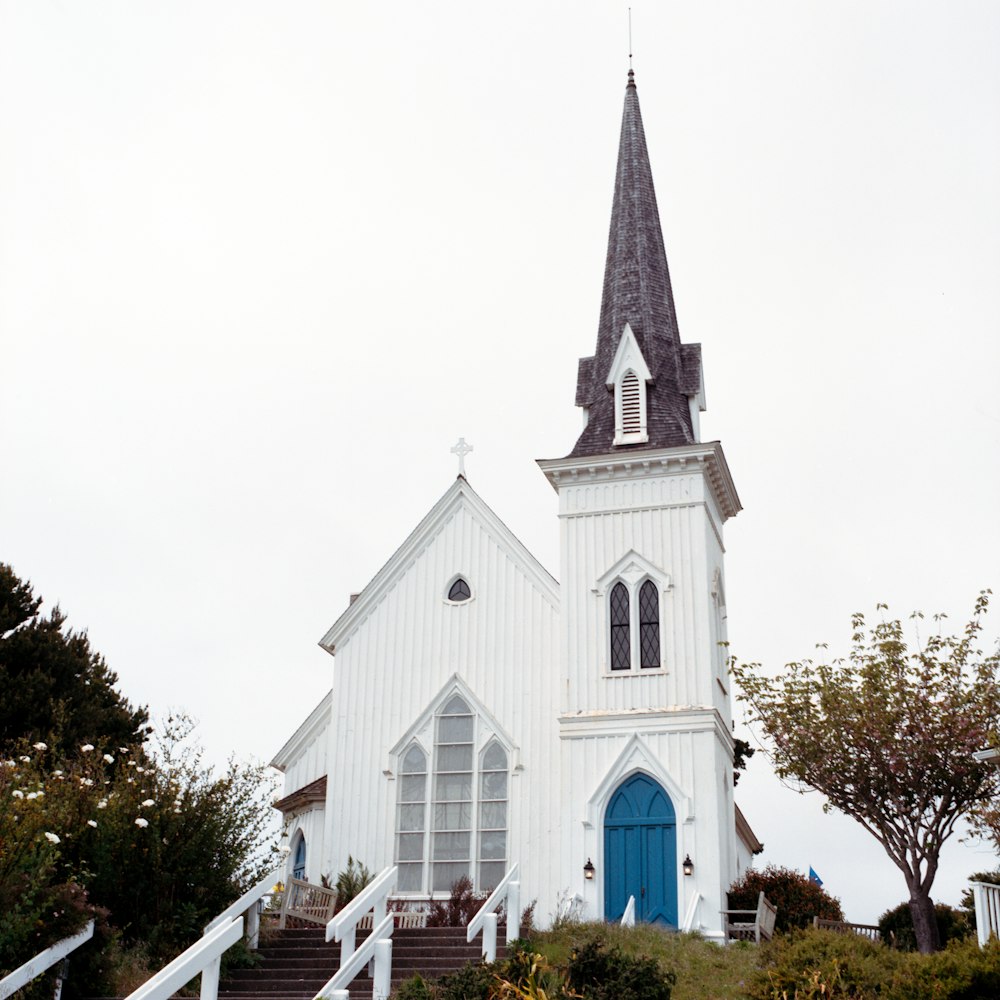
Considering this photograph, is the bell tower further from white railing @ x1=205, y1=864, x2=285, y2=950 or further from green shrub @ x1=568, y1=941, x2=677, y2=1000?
green shrub @ x1=568, y1=941, x2=677, y2=1000

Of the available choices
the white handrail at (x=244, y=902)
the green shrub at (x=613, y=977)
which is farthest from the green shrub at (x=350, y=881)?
the green shrub at (x=613, y=977)

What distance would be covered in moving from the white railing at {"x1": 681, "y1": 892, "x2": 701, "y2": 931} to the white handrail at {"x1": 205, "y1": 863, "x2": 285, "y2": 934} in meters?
7.42

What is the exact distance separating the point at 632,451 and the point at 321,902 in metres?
10.4

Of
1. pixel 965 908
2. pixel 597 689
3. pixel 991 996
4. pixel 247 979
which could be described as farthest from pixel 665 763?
pixel 991 996

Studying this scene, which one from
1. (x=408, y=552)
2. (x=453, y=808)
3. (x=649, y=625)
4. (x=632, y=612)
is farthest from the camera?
(x=408, y=552)

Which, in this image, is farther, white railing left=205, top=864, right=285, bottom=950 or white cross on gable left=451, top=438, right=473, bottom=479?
white cross on gable left=451, top=438, right=473, bottom=479

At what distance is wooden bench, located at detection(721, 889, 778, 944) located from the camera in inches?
847

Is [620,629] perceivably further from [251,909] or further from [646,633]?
[251,909]

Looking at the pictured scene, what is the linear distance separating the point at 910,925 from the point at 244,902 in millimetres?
13795

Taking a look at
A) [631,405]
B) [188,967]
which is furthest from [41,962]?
[631,405]

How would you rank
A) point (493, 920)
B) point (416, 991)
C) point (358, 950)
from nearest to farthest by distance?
→ 1. point (416, 991)
2. point (358, 950)
3. point (493, 920)

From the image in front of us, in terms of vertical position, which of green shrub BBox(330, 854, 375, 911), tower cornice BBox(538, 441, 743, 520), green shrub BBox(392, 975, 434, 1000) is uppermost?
tower cornice BBox(538, 441, 743, 520)

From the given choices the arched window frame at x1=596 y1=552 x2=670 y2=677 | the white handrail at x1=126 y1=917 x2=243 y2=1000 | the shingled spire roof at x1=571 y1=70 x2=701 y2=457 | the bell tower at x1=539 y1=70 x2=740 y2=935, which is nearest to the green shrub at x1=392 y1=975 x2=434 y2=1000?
the white handrail at x1=126 y1=917 x2=243 y2=1000

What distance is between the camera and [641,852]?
23.3 metres
